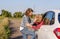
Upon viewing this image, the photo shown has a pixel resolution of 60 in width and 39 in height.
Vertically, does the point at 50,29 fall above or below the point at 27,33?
above

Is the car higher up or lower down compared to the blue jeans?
higher up

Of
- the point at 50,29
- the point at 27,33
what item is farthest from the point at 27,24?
the point at 50,29

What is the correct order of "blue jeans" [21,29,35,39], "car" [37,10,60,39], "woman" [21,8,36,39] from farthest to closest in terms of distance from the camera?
"blue jeans" [21,29,35,39]
"woman" [21,8,36,39]
"car" [37,10,60,39]

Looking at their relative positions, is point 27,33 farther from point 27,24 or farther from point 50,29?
point 50,29

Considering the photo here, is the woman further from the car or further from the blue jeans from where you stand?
the car

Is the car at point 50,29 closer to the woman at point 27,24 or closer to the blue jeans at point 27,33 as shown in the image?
the woman at point 27,24

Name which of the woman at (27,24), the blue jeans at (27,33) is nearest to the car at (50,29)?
the woman at (27,24)

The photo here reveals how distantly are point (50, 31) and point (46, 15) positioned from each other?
1.11m

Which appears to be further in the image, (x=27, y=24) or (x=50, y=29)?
(x=27, y=24)

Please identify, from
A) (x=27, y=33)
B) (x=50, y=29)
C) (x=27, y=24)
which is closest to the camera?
Answer: (x=50, y=29)

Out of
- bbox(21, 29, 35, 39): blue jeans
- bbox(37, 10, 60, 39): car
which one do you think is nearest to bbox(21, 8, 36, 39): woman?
bbox(21, 29, 35, 39): blue jeans

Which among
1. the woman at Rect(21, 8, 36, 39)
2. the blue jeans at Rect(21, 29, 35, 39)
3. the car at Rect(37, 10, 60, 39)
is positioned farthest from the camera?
the blue jeans at Rect(21, 29, 35, 39)

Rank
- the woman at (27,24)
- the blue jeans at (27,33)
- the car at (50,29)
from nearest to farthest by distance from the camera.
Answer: the car at (50,29) < the woman at (27,24) < the blue jeans at (27,33)

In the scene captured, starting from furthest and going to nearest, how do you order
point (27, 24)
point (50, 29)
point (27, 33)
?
point (27, 33)
point (27, 24)
point (50, 29)
